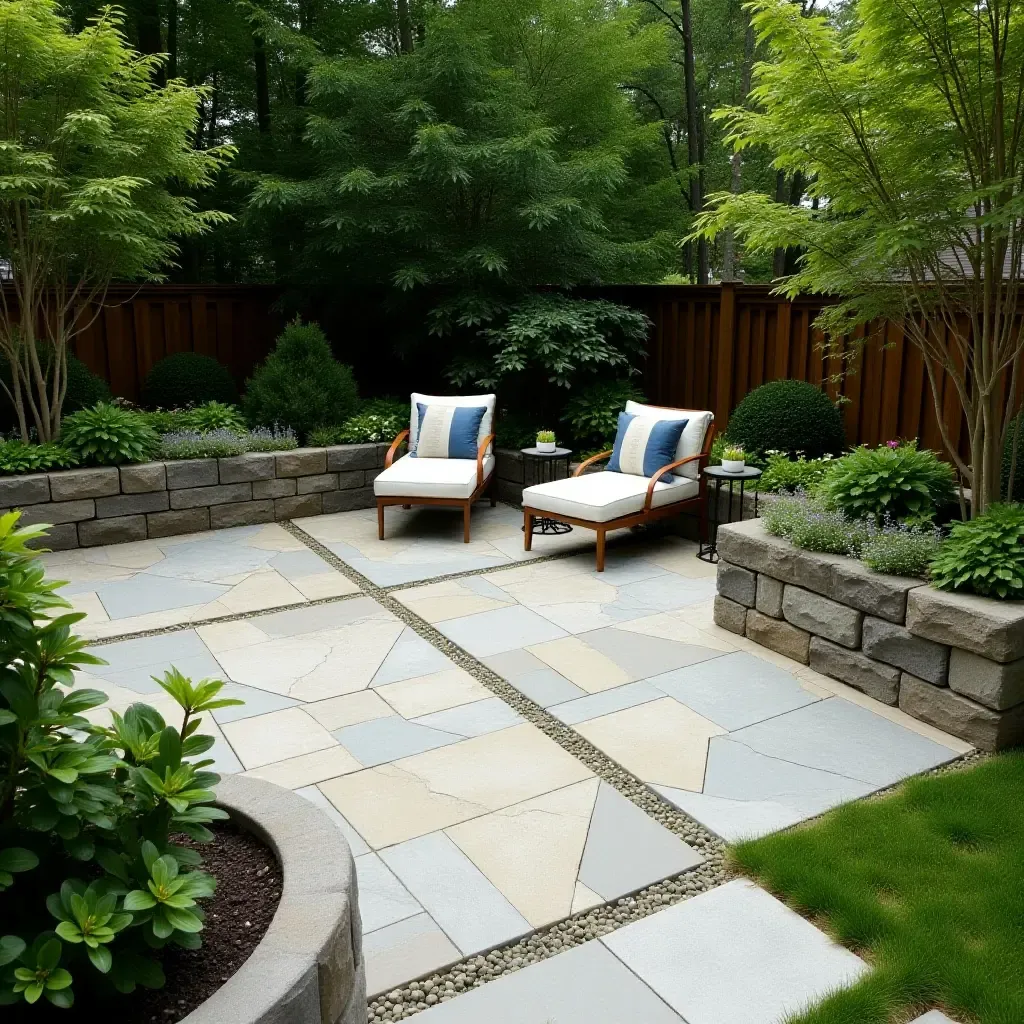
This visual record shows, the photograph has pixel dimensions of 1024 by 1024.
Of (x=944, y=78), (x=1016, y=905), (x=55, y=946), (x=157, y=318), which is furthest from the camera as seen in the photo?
(x=157, y=318)

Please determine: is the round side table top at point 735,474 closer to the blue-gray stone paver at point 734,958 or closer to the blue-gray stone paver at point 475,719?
the blue-gray stone paver at point 475,719

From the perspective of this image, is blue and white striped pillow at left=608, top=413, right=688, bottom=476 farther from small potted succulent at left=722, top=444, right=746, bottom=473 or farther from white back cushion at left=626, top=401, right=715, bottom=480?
small potted succulent at left=722, top=444, right=746, bottom=473

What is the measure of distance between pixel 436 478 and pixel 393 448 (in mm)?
819

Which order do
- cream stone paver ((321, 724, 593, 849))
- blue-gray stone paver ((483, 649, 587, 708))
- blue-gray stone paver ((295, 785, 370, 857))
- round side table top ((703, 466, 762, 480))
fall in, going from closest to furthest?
blue-gray stone paver ((295, 785, 370, 857))
cream stone paver ((321, 724, 593, 849))
blue-gray stone paver ((483, 649, 587, 708))
round side table top ((703, 466, 762, 480))

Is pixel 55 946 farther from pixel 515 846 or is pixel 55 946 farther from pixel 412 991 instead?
pixel 515 846

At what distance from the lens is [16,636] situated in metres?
1.67

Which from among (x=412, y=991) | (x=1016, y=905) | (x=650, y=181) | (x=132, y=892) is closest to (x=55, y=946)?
(x=132, y=892)

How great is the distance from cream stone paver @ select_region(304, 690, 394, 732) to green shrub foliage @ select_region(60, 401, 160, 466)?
11.2 ft

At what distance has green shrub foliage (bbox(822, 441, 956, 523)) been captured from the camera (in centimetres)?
462

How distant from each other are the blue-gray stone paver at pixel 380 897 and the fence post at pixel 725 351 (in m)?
5.42

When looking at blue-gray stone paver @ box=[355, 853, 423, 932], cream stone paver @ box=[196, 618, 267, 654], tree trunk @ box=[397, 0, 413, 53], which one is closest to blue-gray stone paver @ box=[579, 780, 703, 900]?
blue-gray stone paver @ box=[355, 853, 423, 932]

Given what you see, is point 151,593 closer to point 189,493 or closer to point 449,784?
point 189,493

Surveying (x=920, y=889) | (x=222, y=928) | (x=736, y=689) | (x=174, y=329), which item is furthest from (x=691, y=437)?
(x=174, y=329)

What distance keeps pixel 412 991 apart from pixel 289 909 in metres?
0.77
